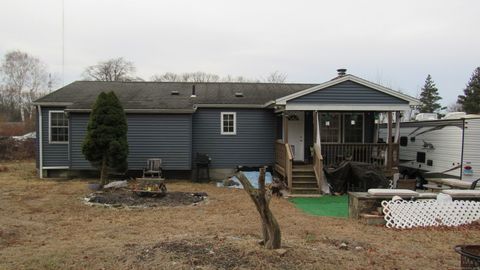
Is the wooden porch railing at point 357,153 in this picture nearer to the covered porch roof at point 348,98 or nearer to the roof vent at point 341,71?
the covered porch roof at point 348,98

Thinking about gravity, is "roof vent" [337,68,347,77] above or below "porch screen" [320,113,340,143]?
above

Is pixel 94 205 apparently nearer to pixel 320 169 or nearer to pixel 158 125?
pixel 158 125

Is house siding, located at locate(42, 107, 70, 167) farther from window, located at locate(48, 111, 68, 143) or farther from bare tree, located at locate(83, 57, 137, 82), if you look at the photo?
bare tree, located at locate(83, 57, 137, 82)

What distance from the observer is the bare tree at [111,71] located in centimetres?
4391

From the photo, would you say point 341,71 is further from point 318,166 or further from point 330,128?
point 318,166

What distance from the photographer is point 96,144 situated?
1188 cm

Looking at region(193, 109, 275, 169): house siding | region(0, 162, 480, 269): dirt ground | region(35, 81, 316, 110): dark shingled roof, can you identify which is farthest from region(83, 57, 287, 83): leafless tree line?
region(0, 162, 480, 269): dirt ground

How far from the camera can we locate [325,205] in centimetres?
1081

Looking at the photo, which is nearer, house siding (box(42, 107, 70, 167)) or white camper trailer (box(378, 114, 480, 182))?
white camper trailer (box(378, 114, 480, 182))

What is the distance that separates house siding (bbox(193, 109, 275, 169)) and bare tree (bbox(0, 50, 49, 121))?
34.1m

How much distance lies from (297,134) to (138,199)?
23.9 ft

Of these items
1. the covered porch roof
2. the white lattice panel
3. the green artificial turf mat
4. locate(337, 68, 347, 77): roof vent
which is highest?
locate(337, 68, 347, 77): roof vent

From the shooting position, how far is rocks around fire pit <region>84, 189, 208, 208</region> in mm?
10055

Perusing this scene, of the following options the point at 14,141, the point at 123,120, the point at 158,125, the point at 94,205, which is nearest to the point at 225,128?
the point at 158,125
